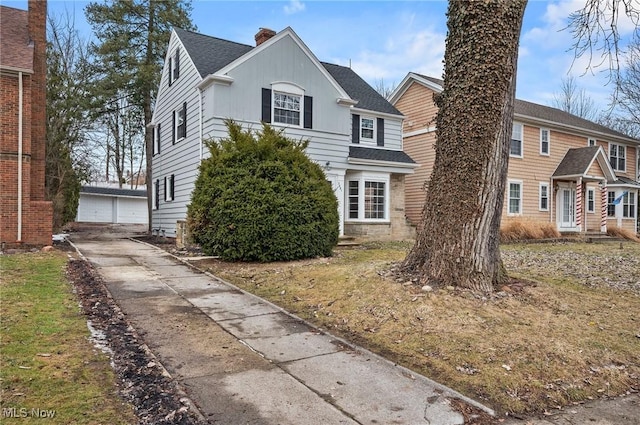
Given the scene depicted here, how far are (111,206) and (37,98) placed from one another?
2296 centimetres

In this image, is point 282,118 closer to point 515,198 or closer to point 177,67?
point 177,67

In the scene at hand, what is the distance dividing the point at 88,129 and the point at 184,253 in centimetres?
1373

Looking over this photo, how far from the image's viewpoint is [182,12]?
2302 centimetres

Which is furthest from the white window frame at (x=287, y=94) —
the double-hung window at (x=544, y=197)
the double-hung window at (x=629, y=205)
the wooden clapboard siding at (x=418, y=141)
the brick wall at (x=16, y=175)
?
the double-hung window at (x=629, y=205)

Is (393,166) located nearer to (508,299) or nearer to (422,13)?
(422,13)

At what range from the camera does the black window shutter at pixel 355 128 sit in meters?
17.7

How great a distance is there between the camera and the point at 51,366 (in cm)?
371

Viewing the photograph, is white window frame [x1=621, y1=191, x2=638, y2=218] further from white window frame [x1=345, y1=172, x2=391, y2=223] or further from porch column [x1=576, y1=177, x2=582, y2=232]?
white window frame [x1=345, y1=172, x2=391, y2=223]

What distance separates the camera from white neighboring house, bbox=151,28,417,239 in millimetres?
14078

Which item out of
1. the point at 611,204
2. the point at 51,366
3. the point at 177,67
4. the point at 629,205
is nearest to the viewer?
the point at 51,366

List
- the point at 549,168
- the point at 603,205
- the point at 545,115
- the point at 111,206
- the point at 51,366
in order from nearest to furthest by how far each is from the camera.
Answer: the point at 51,366, the point at 549,168, the point at 545,115, the point at 603,205, the point at 111,206

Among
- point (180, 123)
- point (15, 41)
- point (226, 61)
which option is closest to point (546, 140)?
point (226, 61)

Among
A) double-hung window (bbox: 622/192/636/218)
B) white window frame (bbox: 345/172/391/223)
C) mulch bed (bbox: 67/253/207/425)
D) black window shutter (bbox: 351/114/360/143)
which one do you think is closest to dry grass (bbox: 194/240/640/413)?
mulch bed (bbox: 67/253/207/425)

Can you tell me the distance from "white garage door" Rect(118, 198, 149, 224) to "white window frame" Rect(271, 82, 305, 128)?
930 inches
